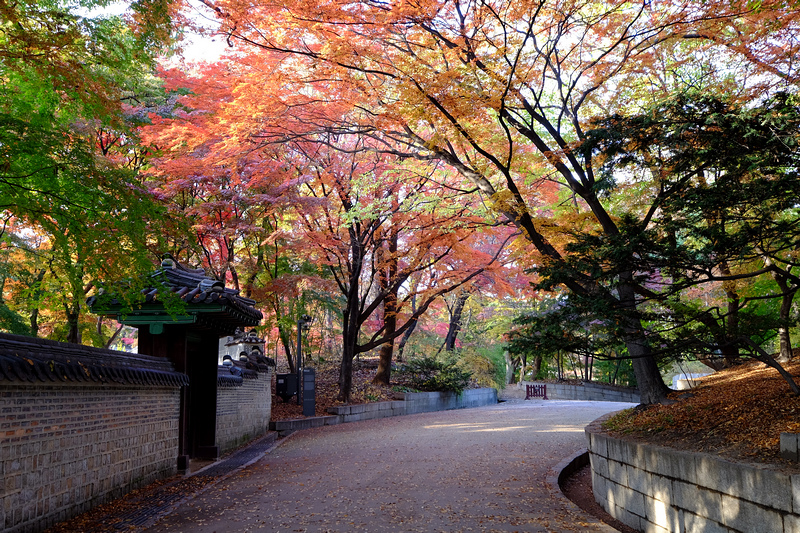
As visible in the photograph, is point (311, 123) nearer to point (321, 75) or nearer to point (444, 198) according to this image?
point (321, 75)

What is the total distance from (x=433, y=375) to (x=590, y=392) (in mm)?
9036

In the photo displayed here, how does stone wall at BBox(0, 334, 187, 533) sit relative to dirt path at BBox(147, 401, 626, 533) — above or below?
above

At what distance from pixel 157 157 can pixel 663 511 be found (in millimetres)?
12634

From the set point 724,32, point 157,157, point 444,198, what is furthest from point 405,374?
point 724,32

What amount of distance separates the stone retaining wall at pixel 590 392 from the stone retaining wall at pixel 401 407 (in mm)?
3510

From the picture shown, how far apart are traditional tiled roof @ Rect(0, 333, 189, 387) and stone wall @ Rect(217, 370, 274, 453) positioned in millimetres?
3429

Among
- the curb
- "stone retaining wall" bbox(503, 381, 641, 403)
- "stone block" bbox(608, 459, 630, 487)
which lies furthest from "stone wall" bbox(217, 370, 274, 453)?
"stone retaining wall" bbox(503, 381, 641, 403)

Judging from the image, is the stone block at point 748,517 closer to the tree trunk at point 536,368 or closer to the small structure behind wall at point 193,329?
the small structure behind wall at point 193,329

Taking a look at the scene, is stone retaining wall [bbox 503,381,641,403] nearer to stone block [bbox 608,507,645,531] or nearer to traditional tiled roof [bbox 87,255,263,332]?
stone block [bbox 608,507,645,531]

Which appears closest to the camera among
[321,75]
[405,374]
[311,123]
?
[321,75]

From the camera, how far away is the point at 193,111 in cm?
1368

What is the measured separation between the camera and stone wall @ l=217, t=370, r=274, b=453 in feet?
36.0

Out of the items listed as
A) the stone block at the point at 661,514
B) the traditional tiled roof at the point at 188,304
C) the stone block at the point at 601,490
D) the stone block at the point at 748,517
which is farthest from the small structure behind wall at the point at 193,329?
the stone block at the point at 748,517

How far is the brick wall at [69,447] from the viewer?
4660 mm
